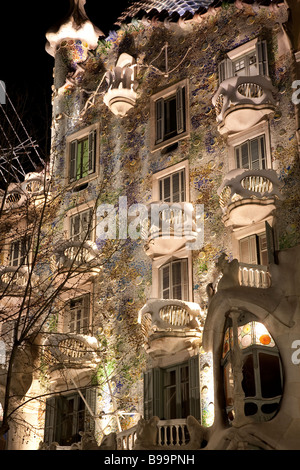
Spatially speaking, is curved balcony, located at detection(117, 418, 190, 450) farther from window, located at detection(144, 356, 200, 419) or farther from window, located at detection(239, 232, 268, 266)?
window, located at detection(239, 232, 268, 266)

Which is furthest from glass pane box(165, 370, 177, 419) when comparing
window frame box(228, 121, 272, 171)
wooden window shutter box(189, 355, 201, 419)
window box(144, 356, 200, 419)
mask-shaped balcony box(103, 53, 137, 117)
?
mask-shaped balcony box(103, 53, 137, 117)

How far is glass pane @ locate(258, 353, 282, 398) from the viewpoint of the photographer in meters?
20.4

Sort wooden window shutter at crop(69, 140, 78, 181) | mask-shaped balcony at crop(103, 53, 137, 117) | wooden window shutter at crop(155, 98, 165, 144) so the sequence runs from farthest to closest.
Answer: wooden window shutter at crop(69, 140, 78, 181)
mask-shaped balcony at crop(103, 53, 137, 117)
wooden window shutter at crop(155, 98, 165, 144)

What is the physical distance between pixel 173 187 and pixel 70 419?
29.1ft

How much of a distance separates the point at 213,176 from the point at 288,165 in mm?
2958

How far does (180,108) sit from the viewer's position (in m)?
28.2

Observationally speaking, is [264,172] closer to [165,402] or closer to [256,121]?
[256,121]

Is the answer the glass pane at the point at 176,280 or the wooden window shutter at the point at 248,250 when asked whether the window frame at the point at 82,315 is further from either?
the wooden window shutter at the point at 248,250

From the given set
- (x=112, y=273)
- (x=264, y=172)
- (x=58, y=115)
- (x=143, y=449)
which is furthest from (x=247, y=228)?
(x=58, y=115)

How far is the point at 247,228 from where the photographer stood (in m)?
24.0

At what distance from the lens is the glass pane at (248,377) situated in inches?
807

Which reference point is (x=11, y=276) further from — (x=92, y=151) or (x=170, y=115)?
(x=170, y=115)

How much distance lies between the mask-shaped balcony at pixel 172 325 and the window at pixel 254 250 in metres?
2.21

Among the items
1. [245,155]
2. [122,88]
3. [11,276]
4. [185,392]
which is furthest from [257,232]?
[11,276]
